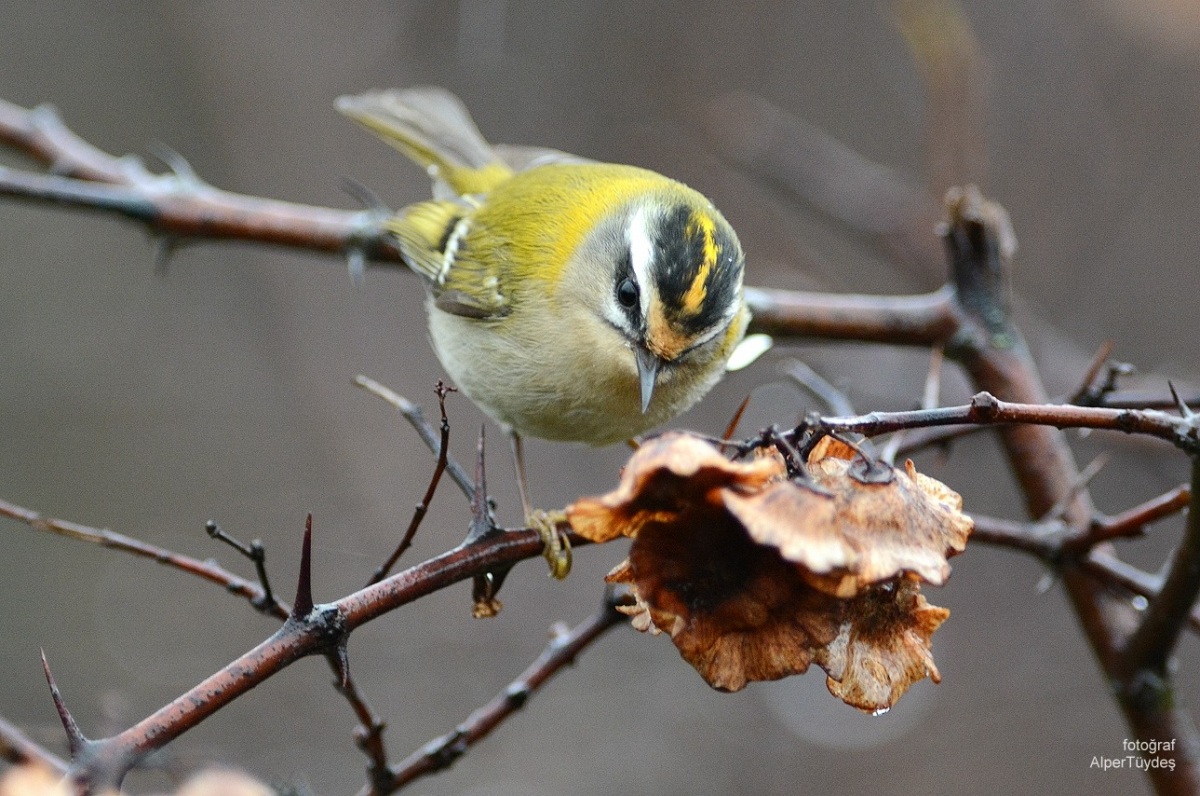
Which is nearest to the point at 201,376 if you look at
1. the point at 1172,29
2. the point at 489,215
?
the point at 489,215

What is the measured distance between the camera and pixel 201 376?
7.75 meters

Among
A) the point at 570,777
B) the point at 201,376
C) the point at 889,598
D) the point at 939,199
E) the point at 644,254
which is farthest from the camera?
the point at 201,376

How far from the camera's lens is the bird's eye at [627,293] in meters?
2.89

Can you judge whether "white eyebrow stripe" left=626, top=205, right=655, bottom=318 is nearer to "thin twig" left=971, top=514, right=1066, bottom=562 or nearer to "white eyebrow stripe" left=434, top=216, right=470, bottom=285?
"white eyebrow stripe" left=434, top=216, right=470, bottom=285

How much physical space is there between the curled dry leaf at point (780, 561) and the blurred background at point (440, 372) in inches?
161

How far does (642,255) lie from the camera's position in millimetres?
2863

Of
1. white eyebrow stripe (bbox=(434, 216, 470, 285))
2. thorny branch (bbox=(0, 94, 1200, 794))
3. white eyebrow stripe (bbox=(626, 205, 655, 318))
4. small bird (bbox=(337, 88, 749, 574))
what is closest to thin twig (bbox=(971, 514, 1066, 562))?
thorny branch (bbox=(0, 94, 1200, 794))

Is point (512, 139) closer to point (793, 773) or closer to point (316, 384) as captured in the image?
point (316, 384)

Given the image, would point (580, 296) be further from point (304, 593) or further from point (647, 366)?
point (304, 593)

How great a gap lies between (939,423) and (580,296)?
1.86 metres

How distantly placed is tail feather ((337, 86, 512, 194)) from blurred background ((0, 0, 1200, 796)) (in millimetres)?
1399

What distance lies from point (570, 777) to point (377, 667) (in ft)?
4.31

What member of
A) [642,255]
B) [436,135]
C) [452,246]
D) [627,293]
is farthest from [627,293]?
[436,135]

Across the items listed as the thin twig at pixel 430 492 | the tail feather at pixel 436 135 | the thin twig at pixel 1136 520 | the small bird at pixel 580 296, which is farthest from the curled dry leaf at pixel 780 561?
the tail feather at pixel 436 135
